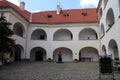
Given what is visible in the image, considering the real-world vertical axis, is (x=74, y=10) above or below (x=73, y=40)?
above

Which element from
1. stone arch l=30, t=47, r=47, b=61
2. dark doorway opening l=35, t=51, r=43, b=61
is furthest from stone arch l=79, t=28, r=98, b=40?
dark doorway opening l=35, t=51, r=43, b=61

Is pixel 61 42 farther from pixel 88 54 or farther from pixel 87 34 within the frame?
pixel 88 54

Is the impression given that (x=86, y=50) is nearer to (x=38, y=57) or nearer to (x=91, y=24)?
(x=91, y=24)

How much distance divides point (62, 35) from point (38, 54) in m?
5.19

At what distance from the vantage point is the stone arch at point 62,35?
29.6 m

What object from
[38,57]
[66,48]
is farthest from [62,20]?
[38,57]

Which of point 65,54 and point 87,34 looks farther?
point 65,54

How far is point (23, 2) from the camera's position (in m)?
31.3

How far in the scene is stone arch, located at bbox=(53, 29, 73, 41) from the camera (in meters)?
29.6

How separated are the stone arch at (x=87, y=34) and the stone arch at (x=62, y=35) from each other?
70.8 inches

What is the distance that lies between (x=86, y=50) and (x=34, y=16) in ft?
35.4

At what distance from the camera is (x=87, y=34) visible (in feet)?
96.1

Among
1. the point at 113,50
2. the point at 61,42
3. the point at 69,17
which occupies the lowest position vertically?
the point at 113,50

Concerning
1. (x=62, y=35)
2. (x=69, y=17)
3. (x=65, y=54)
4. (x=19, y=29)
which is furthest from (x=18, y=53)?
(x=69, y=17)
